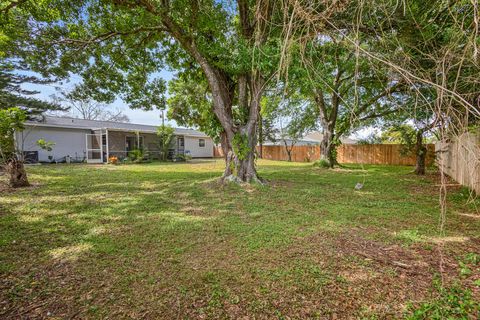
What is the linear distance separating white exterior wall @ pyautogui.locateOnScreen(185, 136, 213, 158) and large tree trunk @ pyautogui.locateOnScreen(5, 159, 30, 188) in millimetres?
17311

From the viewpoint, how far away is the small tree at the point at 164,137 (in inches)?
715

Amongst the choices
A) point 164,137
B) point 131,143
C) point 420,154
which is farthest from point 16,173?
point 420,154

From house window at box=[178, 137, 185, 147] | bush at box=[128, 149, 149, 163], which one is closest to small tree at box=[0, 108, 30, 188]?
bush at box=[128, 149, 149, 163]

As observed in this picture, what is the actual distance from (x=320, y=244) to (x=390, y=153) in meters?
17.9

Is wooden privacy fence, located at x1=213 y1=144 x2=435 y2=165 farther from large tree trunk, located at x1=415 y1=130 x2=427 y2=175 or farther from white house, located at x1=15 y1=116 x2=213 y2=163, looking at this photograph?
white house, located at x1=15 y1=116 x2=213 y2=163

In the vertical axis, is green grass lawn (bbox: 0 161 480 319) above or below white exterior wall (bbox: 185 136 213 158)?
below

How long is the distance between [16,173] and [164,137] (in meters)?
12.2

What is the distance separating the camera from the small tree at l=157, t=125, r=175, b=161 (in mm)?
18156

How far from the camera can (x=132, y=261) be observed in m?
2.92

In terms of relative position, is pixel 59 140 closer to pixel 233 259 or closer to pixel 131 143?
pixel 131 143

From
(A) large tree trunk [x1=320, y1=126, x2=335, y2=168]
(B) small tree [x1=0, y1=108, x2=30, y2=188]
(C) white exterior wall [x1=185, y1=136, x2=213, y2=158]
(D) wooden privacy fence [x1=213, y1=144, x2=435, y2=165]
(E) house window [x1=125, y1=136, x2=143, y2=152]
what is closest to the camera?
(B) small tree [x1=0, y1=108, x2=30, y2=188]

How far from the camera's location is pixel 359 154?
19891 millimetres

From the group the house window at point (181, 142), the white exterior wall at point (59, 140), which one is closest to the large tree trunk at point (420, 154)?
the house window at point (181, 142)

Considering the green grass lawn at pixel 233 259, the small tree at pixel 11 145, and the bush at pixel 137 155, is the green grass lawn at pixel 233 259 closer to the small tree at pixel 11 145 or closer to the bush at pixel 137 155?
the small tree at pixel 11 145
